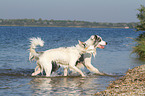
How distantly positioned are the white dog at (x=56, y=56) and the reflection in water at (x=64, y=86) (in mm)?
483

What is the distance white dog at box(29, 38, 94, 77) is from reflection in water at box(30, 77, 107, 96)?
19.0 inches

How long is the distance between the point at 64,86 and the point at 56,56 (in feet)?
5.68

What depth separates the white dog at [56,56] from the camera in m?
10.1

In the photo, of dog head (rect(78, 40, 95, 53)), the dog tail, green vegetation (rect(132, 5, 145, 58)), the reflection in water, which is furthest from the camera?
green vegetation (rect(132, 5, 145, 58))

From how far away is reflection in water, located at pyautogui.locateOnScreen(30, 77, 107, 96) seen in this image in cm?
786

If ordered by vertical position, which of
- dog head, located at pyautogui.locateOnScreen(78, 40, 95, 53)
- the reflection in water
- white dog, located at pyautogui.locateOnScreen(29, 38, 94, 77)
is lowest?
the reflection in water

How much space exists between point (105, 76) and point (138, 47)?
21.3ft

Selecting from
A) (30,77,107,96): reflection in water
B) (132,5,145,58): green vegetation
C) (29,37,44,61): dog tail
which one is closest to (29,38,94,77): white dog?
(29,37,44,61): dog tail

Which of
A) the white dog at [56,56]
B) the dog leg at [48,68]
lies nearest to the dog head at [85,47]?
the white dog at [56,56]

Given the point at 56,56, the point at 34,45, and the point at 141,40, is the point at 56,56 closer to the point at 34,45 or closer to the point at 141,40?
the point at 34,45

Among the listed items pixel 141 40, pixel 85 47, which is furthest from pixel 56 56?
pixel 141 40

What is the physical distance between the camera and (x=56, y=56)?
10.3 m

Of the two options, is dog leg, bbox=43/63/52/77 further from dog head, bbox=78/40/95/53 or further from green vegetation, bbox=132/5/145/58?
green vegetation, bbox=132/5/145/58

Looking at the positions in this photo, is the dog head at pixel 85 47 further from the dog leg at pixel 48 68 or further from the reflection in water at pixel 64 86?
the dog leg at pixel 48 68
